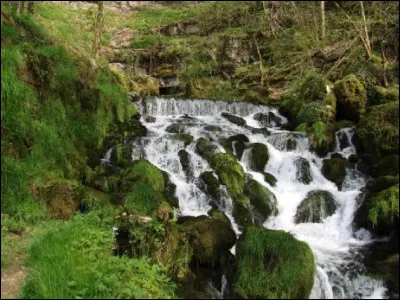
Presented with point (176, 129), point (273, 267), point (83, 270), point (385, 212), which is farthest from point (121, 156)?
point (385, 212)

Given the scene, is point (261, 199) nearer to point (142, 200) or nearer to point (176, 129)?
point (142, 200)

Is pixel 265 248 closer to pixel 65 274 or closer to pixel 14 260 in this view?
pixel 65 274

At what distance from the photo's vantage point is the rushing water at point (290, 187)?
746 centimetres

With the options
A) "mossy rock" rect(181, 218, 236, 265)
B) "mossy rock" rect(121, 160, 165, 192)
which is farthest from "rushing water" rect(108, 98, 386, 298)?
"mossy rock" rect(181, 218, 236, 265)

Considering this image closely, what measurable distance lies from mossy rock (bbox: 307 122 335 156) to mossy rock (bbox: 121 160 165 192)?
18.5 ft

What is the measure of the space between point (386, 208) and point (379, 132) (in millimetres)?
4239

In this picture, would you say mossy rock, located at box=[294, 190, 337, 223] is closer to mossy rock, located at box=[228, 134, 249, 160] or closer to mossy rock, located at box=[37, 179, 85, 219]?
mossy rock, located at box=[228, 134, 249, 160]

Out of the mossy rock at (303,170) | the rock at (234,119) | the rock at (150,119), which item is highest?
the rock at (234,119)

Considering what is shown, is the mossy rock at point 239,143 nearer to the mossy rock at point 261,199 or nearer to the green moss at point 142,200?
the mossy rock at point 261,199

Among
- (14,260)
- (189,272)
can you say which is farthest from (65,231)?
(189,272)

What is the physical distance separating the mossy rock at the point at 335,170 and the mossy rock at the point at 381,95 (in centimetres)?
379

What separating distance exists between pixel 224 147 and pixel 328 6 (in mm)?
17427

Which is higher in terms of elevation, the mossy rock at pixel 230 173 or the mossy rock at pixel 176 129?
the mossy rock at pixel 176 129

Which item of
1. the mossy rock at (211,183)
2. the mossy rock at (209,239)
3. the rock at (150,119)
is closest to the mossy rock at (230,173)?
the mossy rock at (211,183)
